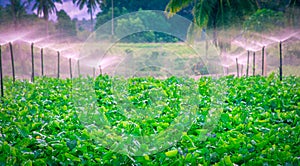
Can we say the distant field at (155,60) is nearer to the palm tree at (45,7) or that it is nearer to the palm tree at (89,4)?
the palm tree at (45,7)

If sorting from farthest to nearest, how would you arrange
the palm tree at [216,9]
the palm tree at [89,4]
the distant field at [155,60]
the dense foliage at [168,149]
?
the palm tree at [89,4] < the palm tree at [216,9] < the distant field at [155,60] < the dense foliage at [168,149]

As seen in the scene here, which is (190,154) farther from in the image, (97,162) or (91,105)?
(91,105)

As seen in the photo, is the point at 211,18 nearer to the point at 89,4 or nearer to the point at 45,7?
the point at 45,7

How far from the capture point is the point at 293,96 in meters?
6.14

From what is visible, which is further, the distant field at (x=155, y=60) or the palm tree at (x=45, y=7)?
the palm tree at (x=45, y=7)

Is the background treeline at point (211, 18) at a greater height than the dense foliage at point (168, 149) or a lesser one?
greater

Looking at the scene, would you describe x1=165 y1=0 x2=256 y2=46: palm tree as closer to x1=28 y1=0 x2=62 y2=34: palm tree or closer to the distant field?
the distant field

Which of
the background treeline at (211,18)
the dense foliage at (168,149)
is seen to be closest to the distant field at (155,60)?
the background treeline at (211,18)

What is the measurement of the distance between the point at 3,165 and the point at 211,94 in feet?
12.4

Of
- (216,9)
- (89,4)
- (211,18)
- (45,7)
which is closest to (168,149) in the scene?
(211,18)

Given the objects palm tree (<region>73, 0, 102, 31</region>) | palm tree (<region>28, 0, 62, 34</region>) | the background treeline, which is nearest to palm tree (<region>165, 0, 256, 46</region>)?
the background treeline

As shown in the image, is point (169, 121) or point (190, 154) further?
point (169, 121)

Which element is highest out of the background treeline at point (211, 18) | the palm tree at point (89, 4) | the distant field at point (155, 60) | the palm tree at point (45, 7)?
the palm tree at point (89, 4)

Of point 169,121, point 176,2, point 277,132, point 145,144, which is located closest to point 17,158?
point 145,144
